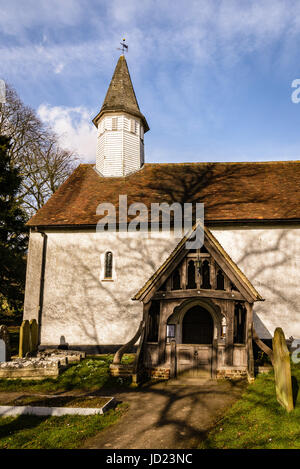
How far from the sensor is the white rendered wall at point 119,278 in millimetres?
14578

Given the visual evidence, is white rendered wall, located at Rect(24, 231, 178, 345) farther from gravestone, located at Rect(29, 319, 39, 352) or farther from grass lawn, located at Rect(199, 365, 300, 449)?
grass lawn, located at Rect(199, 365, 300, 449)

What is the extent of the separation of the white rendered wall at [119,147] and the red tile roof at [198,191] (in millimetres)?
624

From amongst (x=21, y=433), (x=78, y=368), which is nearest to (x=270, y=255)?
(x=78, y=368)

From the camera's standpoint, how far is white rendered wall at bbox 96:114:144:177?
2077 cm

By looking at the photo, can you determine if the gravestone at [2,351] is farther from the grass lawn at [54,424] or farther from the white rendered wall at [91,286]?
the grass lawn at [54,424]

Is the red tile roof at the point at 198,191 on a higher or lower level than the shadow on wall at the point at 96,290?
higher

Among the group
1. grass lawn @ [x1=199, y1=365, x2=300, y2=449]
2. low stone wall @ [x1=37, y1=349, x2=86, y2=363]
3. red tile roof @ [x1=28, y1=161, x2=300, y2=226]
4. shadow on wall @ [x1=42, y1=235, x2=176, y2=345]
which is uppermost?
red tile roof @ [x1=28, y1=161, x2=300, y2=226]

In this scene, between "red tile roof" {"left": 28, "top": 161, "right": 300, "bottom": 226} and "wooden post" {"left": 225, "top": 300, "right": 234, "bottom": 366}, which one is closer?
"wooden post" {"left": 225, "top": 300, "right": 234, "bottom": 366}

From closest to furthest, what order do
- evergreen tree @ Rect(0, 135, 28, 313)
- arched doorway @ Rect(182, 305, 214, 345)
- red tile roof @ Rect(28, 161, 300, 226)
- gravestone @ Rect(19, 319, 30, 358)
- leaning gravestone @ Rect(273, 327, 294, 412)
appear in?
1. leaning gravestone @ Rect(273, 327, 294, 412)
2. arched doorway @ Rect(182, 305, 214, 345)
3. gravestone @ Rect(19, 319, 30, 358)
4. red tile roof @ Rect(28, 161, 300, 226)
5. evergreen tree @ Rect(0, 135, 28, 313)

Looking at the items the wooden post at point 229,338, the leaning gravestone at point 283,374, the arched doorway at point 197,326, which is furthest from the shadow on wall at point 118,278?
the leaning gravestone at point 283,374

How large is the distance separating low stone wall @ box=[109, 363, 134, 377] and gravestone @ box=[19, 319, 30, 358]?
15.6ft

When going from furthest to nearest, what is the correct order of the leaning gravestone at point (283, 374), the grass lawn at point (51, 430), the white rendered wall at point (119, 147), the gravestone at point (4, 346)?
the white rendered wall at point (119, 147), the gravestone at point (4, 346), the leaning gravestone at point (283, 374), the grass lawn at point (51, 430)

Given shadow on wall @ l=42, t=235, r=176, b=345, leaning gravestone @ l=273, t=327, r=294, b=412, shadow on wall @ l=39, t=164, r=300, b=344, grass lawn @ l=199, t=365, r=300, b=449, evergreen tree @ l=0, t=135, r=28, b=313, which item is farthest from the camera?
evergreen tree @ l=0, t=135, r=28, b=313

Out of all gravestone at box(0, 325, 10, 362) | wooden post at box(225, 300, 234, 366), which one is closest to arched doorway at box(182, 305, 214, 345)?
wooden post at box(225, 300, 234, 366)
